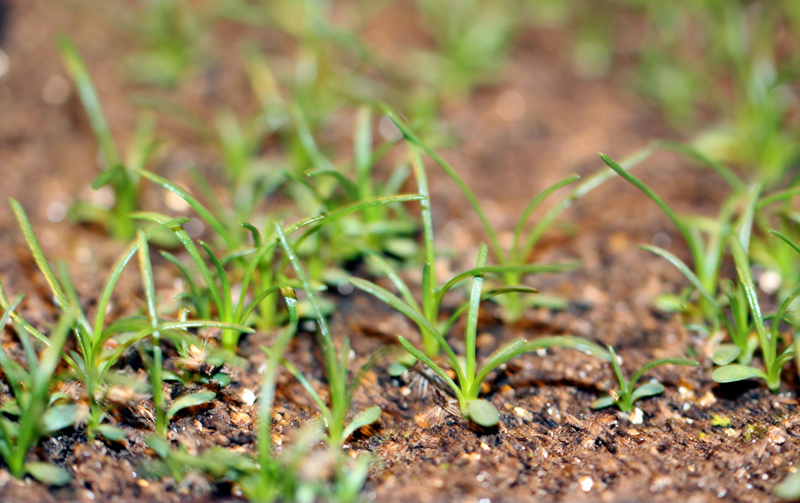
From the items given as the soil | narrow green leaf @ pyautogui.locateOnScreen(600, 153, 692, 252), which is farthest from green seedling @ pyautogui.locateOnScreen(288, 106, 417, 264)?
narrow green leaf @ pyautogui.locateOnScreen(600, 153, 692, 252)

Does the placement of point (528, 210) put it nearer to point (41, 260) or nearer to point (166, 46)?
point (41, 260)

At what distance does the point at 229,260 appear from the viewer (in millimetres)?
1666

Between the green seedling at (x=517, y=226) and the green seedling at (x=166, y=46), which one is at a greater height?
the green seedling at (x=166, y=46)

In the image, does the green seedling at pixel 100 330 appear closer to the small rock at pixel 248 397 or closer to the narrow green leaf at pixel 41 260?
the narrow green leaf at pixel 41 260

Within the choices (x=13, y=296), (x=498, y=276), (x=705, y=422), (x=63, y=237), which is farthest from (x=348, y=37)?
(x=705, y=422)

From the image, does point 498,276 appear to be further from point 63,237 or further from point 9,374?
point 63,237

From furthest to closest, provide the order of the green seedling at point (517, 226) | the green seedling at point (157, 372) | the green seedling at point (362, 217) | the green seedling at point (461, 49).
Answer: the green seedling at point (461, 49) < the green seedling at point (362, 217) < the green seedling at point (517, 226) < the green seedling at point (157, 372)

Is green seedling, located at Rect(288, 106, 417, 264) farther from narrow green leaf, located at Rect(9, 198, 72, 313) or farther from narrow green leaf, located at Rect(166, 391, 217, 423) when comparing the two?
narrow green leaf, located at Rect(9, 198, 72, 313)

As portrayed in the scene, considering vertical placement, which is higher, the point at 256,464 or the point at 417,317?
the point at 417,317

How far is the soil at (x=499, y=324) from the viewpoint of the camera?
4.61ft

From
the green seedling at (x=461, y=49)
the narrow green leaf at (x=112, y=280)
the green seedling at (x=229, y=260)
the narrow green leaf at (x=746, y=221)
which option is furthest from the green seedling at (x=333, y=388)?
the green seedling at (x=461, y=49)

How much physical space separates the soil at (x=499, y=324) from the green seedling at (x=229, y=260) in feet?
0.54

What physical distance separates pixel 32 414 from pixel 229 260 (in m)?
0.61

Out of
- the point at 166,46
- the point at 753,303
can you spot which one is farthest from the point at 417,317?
the point at 166,46
